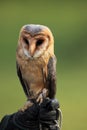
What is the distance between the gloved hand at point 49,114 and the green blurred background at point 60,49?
54.0 inches

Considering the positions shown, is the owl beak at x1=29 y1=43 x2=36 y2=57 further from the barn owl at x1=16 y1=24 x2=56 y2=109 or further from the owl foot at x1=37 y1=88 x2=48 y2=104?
the owl foot at x1=37 y1=88 x2=48 y2=104

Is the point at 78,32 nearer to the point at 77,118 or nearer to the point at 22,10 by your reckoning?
the point at 22,10

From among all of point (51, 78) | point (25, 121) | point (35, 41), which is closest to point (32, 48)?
point (35, 41)

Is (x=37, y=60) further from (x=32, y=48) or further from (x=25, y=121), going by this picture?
(x=25, y=121)

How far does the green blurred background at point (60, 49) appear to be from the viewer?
2.67m

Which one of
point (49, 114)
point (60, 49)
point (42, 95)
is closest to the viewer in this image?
point (49, 114)

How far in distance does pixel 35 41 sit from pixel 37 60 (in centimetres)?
6

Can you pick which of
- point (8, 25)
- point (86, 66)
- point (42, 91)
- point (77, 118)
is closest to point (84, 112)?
point (77, 118)

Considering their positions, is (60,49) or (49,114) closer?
(49,114)

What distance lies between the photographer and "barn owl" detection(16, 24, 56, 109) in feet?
4.45

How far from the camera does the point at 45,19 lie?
8.86ft

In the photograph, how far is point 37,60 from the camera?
1374 mm

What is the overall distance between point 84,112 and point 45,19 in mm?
670

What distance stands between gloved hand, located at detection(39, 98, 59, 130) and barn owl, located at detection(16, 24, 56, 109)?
85 millimetres
